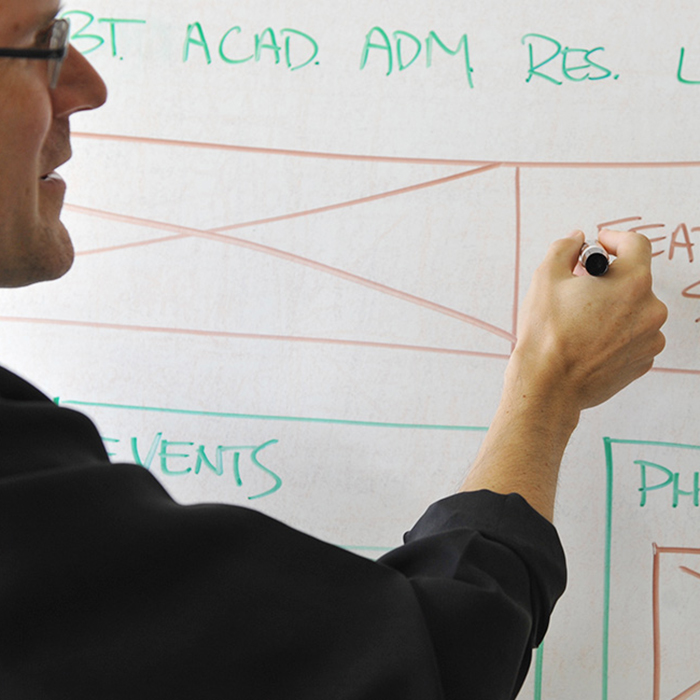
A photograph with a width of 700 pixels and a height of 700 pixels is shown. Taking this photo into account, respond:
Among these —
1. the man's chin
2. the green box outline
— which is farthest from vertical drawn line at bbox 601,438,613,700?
the man's chin

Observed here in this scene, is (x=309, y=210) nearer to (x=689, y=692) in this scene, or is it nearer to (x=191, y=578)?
(x=191, y=578)

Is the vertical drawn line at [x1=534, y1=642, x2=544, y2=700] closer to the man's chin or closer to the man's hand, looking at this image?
the man's hand

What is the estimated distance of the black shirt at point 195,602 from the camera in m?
0.45

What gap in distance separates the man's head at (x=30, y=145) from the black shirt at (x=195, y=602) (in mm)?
122

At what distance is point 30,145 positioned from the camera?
0.60 meters

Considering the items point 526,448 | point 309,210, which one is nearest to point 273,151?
point 309,210

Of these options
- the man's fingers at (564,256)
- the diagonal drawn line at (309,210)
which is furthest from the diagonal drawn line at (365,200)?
the man's fingers at (564,256)

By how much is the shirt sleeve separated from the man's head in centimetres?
38

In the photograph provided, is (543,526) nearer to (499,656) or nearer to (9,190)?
(499,656)

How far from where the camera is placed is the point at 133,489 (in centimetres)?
51

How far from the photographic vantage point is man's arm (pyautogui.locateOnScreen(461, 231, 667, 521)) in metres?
0.71

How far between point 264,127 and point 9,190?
34cm

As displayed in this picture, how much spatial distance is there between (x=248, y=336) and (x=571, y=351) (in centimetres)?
35

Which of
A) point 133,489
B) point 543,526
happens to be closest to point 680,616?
point 543,526
